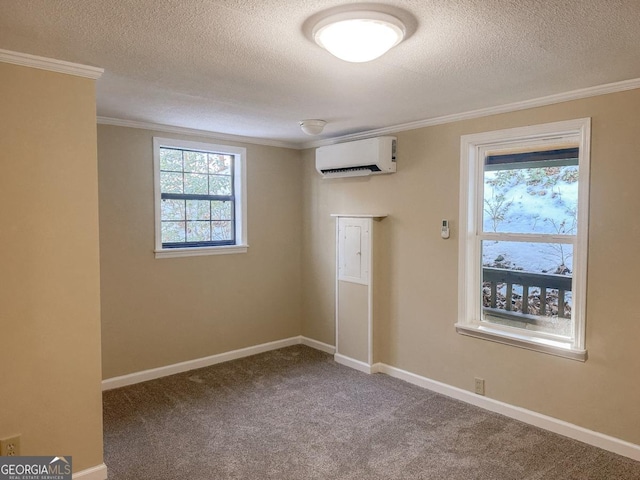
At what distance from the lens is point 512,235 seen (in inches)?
131

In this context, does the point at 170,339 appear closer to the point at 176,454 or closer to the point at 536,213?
the point at 176,454

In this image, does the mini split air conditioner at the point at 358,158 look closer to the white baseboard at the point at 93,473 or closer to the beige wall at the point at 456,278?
the beige wall at the point at 456,278

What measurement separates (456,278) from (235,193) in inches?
94.6

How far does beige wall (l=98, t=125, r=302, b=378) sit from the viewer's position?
380 centimetres

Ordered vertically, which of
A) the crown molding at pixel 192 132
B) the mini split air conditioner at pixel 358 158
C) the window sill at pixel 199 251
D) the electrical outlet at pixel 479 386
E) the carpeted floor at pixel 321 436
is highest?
the crown molding at pixel 192 132

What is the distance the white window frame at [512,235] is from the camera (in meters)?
2.88

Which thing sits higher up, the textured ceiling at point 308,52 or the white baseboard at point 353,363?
the textured ceiling at point 308,52

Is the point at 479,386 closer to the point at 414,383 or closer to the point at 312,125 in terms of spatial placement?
the point at 414,383

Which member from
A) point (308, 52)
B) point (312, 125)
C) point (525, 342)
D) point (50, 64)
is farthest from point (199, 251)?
point (525, 342)

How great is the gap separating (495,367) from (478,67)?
2.21m

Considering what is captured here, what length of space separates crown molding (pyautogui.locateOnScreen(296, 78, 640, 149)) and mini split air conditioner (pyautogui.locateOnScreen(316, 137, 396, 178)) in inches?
6.8

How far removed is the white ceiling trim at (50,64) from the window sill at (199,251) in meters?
1.97

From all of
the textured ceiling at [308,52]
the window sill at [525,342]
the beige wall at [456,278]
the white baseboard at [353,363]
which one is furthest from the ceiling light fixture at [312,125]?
the white baseboard at [353,363]

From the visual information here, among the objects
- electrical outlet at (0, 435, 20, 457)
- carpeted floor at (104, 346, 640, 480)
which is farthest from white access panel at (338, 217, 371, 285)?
electrical outlet at (0, 435, 20, 457)
